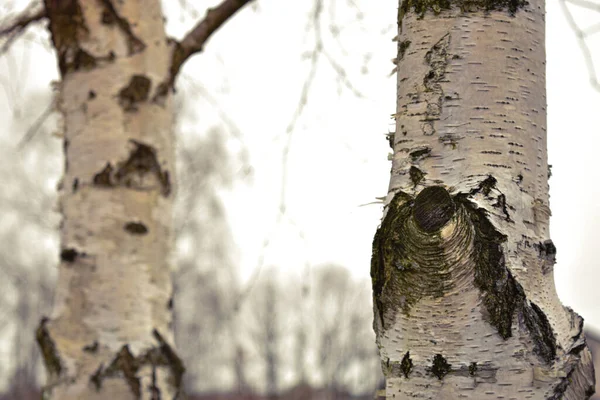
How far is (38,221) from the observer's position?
48.4 ft

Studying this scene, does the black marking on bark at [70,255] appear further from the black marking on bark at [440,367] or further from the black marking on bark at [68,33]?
the black marking on bark at [440,367]

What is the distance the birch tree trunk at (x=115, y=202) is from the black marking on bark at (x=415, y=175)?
4.76ft

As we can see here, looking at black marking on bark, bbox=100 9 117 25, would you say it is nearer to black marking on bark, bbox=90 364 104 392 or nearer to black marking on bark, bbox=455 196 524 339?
black marking on bark, bbox=90 364 104 392

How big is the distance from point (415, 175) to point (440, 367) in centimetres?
33

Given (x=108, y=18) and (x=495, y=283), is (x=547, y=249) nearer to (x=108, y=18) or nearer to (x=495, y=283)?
(x=495, y=283)

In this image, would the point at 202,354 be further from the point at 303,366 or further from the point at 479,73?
the point at 479,73

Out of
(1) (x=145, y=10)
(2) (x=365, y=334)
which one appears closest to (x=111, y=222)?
(1) (x=145, y=10)

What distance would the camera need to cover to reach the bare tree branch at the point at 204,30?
9.00 feet

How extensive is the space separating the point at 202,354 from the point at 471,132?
109ft

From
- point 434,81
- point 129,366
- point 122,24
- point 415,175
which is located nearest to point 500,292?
point 415,175

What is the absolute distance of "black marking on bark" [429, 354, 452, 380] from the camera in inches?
42.6

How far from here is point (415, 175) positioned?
118cm

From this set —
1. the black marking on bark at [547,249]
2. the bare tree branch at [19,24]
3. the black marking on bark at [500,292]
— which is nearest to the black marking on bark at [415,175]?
the black marking on bark at [500,292]

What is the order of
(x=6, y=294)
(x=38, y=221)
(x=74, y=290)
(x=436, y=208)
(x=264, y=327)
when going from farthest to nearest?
1. (x=264, y=327)
2. (x=6, y=294)
3. (x=38, y=221)
4. (x=74, y=290)
5. (x=436, y=208)
